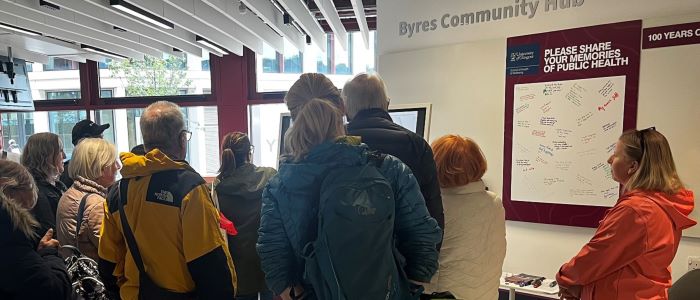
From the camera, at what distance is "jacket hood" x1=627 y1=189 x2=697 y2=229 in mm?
1807

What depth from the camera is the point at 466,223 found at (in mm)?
1784

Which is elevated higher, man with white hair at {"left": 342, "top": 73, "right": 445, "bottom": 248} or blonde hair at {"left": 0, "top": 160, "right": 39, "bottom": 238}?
man with white hair at {"left": 342, "top": 73, "right": 445, "bottom": 248}

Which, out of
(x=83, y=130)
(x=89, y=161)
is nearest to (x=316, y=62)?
(x=83, y=130)

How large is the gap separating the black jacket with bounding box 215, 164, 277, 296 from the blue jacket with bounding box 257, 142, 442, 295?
1.23 m

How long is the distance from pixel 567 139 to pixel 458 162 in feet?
4.31

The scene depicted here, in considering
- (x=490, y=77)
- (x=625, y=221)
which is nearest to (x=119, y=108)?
(x=490, y=77)

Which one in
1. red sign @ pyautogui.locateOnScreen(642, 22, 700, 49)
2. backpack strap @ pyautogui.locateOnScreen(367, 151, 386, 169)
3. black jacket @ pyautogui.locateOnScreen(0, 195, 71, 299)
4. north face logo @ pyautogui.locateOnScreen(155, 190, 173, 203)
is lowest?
black jacket @ pyautogui.locateOnScreen(0, 195, 71, 299)

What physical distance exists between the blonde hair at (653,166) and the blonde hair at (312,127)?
1.35 metres

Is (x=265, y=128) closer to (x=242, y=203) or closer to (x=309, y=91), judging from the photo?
(x=242, y=203)

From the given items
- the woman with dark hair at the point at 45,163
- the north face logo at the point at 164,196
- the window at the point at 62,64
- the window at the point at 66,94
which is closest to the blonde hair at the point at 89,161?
the woman with dark hair at the point at 45,163

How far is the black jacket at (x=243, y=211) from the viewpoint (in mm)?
Answer: 2664

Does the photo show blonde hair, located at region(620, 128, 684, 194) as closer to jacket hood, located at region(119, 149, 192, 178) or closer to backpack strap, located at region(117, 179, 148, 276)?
jacket hood, located at region(119, 149, 192, 178)

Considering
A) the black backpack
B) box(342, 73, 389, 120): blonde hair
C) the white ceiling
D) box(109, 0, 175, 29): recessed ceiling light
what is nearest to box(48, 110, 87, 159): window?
the white ceiling

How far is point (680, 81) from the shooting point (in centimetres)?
240
